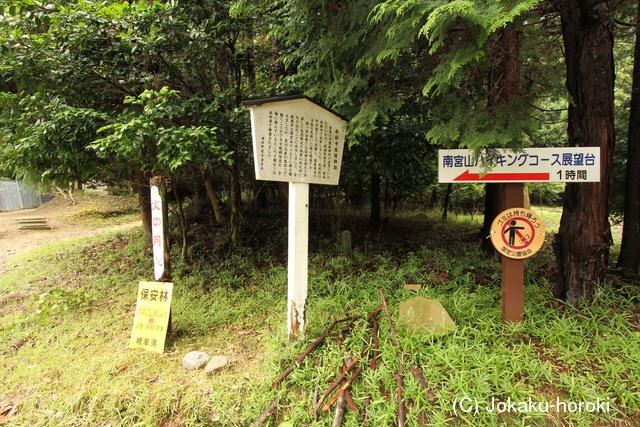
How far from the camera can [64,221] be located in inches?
472

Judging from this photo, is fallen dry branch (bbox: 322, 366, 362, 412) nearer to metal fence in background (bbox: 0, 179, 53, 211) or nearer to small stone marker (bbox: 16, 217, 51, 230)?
small stone marker (bbox: 16, 217, 51, 230)

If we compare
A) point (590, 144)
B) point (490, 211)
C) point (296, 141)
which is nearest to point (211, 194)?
point (296, 141)

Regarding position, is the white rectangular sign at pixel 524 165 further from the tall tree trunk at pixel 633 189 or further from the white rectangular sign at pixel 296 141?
the tall tree trunk at pixel 633 189

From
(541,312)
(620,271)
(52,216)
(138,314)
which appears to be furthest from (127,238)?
(620,271)

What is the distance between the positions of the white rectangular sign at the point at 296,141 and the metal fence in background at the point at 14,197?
16569 millimetres

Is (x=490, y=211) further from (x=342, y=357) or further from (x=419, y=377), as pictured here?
(x=342, y=357)

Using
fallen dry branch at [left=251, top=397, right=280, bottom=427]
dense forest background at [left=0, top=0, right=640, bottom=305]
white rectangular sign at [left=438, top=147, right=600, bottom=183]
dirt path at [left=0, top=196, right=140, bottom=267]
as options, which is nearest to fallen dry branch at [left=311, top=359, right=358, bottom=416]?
fallen dry branch at [left=251, top=397, right=280, bottom=427]

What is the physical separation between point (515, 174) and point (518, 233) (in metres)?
0.56

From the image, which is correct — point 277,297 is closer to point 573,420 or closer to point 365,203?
point 573,420

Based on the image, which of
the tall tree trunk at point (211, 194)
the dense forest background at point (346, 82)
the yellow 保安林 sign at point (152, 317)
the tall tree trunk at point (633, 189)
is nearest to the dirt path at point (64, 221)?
the tall tree trunk at point (211, 194)

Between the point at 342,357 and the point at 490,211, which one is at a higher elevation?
the point at 490,211

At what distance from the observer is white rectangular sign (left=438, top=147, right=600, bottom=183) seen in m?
2.74

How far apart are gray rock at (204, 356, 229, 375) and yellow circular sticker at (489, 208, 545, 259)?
2.87 meters

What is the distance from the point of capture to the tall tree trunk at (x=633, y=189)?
4.23 metres
